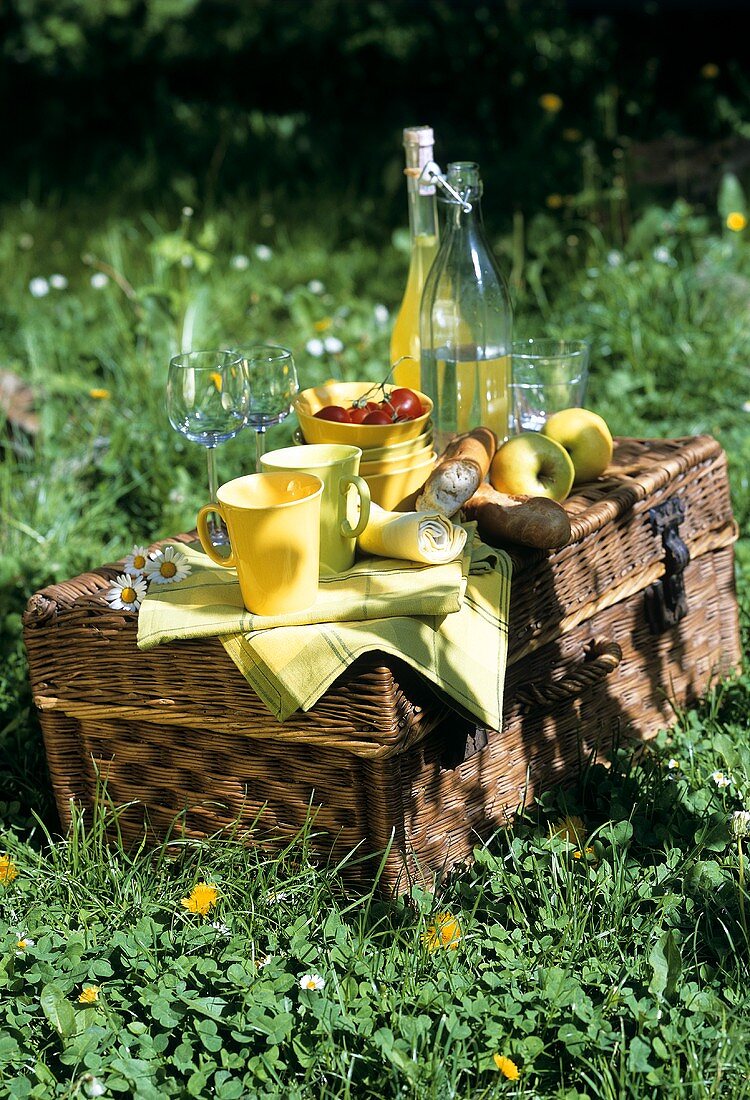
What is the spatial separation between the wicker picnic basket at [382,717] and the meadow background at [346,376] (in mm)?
78

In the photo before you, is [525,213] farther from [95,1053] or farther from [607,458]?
[95,1053]

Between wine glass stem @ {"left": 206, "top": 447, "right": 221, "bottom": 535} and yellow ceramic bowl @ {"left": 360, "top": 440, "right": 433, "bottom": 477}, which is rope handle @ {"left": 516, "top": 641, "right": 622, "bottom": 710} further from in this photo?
wine glass stem @ {"left": 206, "top": 447, "right": 221, "bottom": 535}

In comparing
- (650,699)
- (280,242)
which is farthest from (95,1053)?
(280,242)

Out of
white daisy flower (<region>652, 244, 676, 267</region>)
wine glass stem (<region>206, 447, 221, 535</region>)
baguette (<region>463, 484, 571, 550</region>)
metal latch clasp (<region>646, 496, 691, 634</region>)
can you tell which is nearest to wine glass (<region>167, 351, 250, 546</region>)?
wine glass stem (<region>206, 447, 221, 535</region>)

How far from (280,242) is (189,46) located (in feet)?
10.1

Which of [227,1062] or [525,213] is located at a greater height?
[525,213]

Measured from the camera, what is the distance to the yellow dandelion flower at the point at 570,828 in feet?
6.91

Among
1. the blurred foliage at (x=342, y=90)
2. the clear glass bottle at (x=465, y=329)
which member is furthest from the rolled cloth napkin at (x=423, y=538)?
the blurred foliage at (x=342, y=90)

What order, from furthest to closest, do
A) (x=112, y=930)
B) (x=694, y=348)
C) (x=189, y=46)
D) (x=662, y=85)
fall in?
(x=189, y=46)
(x=662, y=85)
(x=694, y=348)
(x=112, y=930)

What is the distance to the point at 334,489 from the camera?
196 cm

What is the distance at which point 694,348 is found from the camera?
13.4 feet

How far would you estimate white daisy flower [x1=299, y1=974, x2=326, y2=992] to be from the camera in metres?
1.79

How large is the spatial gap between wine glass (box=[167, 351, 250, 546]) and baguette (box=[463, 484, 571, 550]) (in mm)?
434

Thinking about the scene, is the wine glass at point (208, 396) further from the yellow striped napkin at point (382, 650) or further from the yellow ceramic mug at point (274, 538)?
the yellow striped napkin at point (382, 650)
